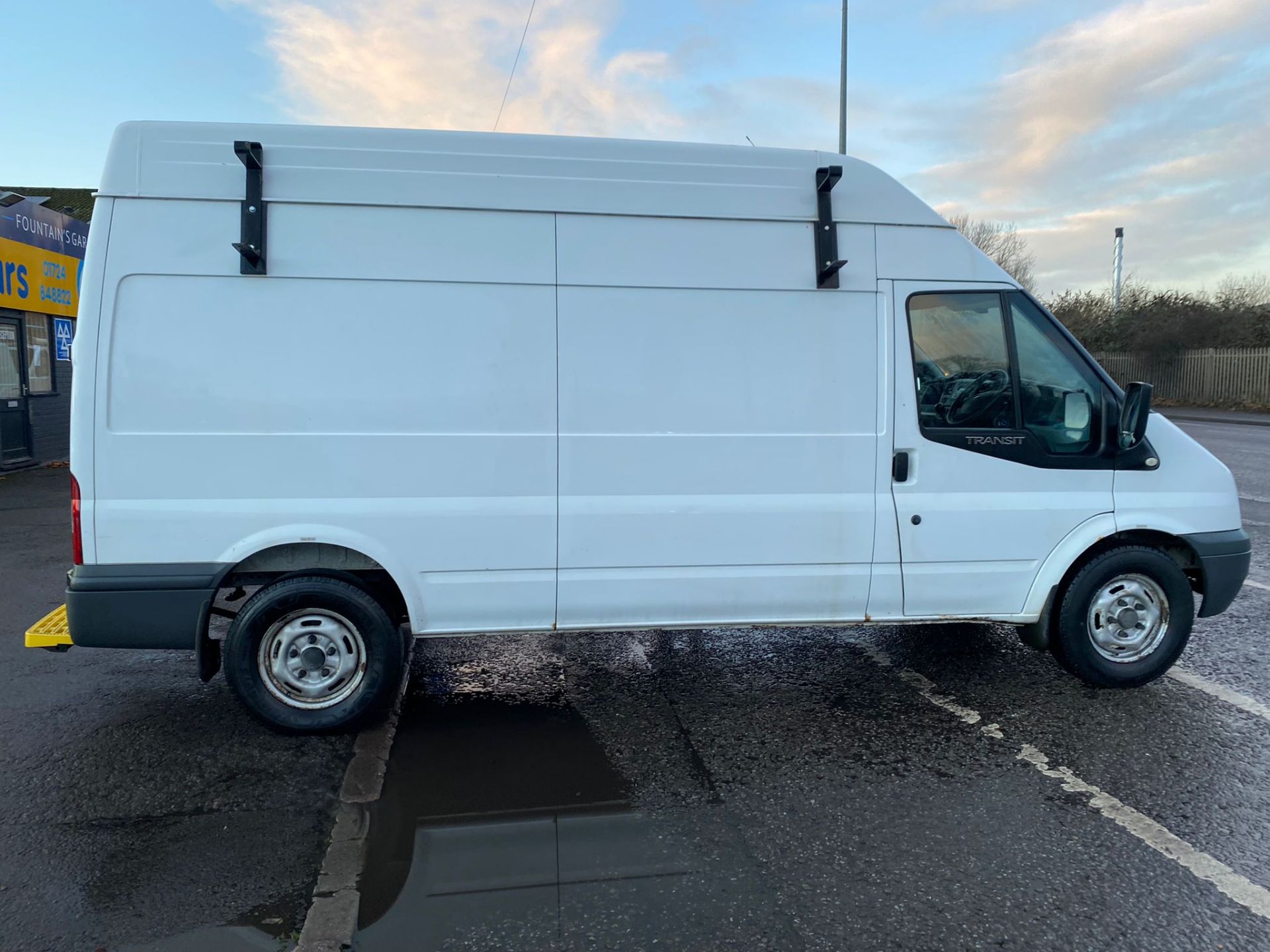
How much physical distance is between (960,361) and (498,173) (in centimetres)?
239

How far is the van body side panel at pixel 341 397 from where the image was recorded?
149 inches

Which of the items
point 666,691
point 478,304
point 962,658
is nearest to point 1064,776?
point 962,658

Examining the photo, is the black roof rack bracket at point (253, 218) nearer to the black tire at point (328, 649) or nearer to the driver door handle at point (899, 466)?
the black tire at point (328, 649)

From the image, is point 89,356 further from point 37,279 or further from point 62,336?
point 62,336

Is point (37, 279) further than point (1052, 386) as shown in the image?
Yes

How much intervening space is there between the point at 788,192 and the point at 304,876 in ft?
11.4

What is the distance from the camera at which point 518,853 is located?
10.3 feet

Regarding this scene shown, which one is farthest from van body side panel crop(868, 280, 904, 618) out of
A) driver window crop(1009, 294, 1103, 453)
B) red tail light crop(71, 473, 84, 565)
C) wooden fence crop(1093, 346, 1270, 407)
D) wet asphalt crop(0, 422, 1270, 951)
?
wooden fence crop(1093, 346, 1270, 407)

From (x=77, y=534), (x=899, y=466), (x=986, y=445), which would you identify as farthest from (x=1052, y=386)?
(x=77, y=534)

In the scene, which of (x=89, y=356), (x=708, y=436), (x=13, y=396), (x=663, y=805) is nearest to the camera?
(x=663, y=805)

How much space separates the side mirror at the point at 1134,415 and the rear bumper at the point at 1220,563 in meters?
0.60

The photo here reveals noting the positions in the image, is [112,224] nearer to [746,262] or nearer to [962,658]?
[746,262]

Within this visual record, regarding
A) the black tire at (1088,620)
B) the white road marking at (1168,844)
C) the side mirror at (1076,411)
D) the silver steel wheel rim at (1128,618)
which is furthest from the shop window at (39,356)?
the white road marking at (1168,844)

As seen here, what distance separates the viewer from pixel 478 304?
3980mm
